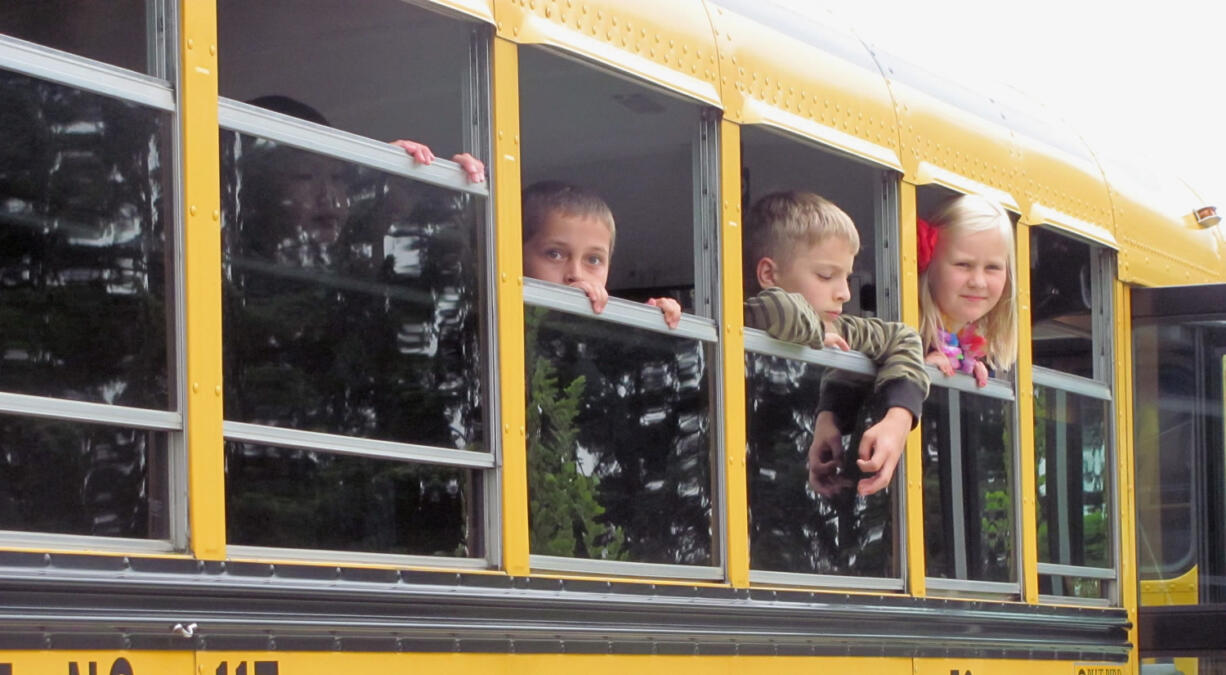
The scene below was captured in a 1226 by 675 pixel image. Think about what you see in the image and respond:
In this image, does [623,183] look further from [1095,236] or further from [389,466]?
[1095,236]

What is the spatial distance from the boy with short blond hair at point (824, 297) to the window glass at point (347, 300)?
110cm

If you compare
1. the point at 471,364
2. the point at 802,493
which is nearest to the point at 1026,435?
the point at 802,493

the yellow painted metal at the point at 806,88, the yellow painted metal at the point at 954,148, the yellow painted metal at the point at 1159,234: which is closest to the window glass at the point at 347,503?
the yellow painted metal at the point at 806,88

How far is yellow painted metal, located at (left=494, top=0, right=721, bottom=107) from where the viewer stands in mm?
3547

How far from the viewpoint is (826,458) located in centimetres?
450


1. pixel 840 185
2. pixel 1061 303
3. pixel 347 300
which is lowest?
pixel 347 300

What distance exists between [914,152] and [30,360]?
8.90 feet

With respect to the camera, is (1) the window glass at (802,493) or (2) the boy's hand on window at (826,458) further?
(2) the boy's hand on window at (826,458)

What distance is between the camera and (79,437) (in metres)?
2.72

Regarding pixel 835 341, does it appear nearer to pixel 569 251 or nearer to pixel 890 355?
pixel 890 355

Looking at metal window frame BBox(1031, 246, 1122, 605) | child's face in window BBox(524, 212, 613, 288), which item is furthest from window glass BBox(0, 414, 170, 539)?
metal window frame BBox(1031, 246, 1122, 605)

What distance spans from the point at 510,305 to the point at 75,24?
0.86 metres

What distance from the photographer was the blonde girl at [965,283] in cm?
501

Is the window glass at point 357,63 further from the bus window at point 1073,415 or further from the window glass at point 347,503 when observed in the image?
the bus window at point 1073,415
